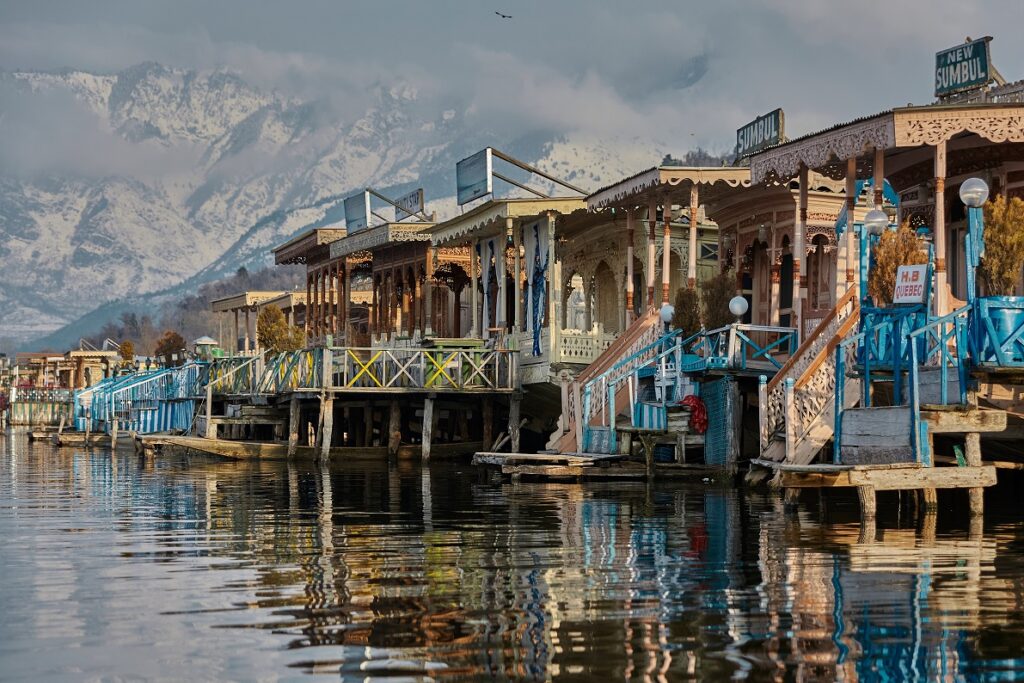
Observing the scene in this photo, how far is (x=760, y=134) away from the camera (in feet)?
106

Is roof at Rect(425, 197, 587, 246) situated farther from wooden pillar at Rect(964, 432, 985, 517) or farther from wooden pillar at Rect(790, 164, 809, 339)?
wooden pillar at Rect(964, 432, 985, 517)

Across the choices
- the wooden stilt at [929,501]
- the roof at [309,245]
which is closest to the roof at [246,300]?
the roof at [309,245]

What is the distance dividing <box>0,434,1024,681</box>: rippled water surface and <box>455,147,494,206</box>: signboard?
19.7 meters

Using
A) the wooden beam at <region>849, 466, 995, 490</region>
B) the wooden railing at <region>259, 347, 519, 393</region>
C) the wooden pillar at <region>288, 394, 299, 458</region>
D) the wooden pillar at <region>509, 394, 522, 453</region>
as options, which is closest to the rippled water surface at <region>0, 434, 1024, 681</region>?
the wooden beam at <region>849, 466, 995, 490</region>

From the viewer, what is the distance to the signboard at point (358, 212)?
5166 centimetres

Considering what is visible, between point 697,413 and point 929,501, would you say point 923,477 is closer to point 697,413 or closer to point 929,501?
point 929,501

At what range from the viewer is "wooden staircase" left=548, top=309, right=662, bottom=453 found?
28516 millimetres

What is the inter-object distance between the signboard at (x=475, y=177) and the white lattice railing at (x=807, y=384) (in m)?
17.2

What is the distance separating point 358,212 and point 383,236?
6304 millimetres

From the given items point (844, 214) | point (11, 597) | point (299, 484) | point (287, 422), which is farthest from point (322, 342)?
point (11, 597)

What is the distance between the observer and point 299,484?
28.1m

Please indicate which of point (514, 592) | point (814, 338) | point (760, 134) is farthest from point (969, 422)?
point (760, 134)

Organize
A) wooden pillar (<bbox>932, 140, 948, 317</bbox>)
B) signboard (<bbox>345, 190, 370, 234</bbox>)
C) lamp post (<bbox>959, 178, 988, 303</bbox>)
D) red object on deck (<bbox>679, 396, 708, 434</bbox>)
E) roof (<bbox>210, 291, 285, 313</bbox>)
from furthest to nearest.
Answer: roof (<bbox>210, 291, 285, 313</bbox>), signboard (<bbox>345, 190, 370, 234</bbox>), red object on deck (<bbox>679, 396, 708, 434</bbox>), wooden pillar (<bbox>932, 140, 948, 317</bbox>), lamp post (<bbox>959, 178, 988, 303</bbox>)

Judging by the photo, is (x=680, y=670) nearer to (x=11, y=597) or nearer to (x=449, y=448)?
(x=11, y=597)
